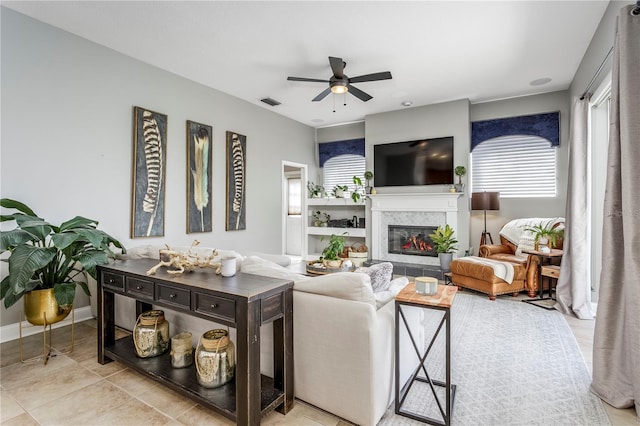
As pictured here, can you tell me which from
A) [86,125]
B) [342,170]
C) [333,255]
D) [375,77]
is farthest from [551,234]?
[86,125]

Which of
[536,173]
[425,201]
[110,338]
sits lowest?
[110,338]

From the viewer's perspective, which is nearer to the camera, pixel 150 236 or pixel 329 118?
Result: pixel 150 236

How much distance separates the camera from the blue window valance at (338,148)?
6.79 m

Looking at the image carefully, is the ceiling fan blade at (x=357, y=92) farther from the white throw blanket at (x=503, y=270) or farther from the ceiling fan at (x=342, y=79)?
the white throw blanket at (x=503, y=270)

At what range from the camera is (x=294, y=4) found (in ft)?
9.19

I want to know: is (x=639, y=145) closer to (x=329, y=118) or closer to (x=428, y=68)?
(x=428, y=68)

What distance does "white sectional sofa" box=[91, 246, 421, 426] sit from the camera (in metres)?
1.62

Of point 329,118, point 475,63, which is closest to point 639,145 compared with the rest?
point 475,63

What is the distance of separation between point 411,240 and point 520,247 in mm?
1789

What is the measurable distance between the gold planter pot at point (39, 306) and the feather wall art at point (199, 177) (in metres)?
2.08

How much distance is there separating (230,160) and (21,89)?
2.51 meters

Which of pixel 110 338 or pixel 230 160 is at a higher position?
pixel 230 160

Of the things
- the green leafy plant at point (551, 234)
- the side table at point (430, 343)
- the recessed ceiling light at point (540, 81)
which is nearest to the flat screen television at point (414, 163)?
the recessed ceiling light at point (540, 81)

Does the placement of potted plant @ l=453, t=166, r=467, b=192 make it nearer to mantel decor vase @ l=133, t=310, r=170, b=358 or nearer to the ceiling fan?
the ceiling fan
